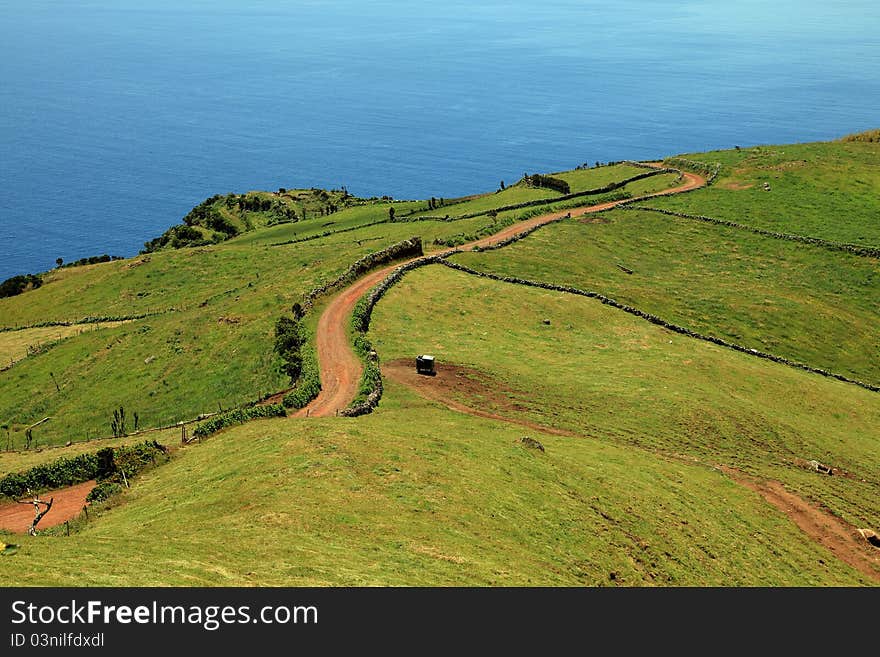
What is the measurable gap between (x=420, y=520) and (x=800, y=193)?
105 metres

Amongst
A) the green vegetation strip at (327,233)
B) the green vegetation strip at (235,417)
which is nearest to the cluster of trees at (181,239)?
the green vegetation strip at (327,233)

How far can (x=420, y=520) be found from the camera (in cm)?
3309

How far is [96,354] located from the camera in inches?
2869

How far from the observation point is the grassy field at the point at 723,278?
242 ft

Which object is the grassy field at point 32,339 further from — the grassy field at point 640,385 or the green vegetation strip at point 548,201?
the green vegetation strip at point 548,201

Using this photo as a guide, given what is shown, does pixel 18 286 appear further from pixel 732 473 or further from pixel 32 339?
pixel 732 473

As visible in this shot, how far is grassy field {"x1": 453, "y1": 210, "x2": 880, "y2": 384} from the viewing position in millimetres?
73688

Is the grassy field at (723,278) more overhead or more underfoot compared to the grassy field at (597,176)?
more underfoot

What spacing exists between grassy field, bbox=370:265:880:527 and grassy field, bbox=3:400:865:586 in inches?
187

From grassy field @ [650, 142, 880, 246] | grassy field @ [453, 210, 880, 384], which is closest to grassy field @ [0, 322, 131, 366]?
grassy field @ [453, 210, 880, 384]

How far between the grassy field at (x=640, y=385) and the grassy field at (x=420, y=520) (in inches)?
187

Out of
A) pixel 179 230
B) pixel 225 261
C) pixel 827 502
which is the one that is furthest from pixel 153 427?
pixel 179 230
